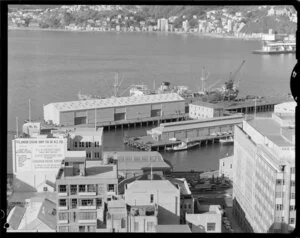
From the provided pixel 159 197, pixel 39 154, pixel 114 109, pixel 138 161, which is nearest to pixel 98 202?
pixel 159 197

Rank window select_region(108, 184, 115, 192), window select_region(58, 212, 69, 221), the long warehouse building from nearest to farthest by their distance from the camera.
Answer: window select_region(58, 212, 69, 221)
window select_region(108, 184, 115, 192)
the long warehouse building

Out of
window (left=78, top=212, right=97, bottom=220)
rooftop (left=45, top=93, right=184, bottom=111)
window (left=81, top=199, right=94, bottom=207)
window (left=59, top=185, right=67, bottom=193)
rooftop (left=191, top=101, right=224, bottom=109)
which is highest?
window (left=59, top=185, right=67, bottom=193)

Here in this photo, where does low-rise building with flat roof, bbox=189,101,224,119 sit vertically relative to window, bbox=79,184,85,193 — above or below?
below

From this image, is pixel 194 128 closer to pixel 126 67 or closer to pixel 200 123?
pixel 200 123

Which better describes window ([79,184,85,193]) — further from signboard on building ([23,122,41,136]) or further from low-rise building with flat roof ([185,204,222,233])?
signboard on building ([23,122,41,136])

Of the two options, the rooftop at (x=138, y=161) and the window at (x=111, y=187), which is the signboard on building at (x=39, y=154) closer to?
the rooftop at (x=138, y=161)

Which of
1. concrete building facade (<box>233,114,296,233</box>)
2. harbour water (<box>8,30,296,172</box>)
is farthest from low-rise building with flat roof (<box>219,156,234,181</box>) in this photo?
concrete building facade (<box>233,114,296,233</box>)

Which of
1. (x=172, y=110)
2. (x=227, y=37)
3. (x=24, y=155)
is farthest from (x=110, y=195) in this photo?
(x=227, y=37)
